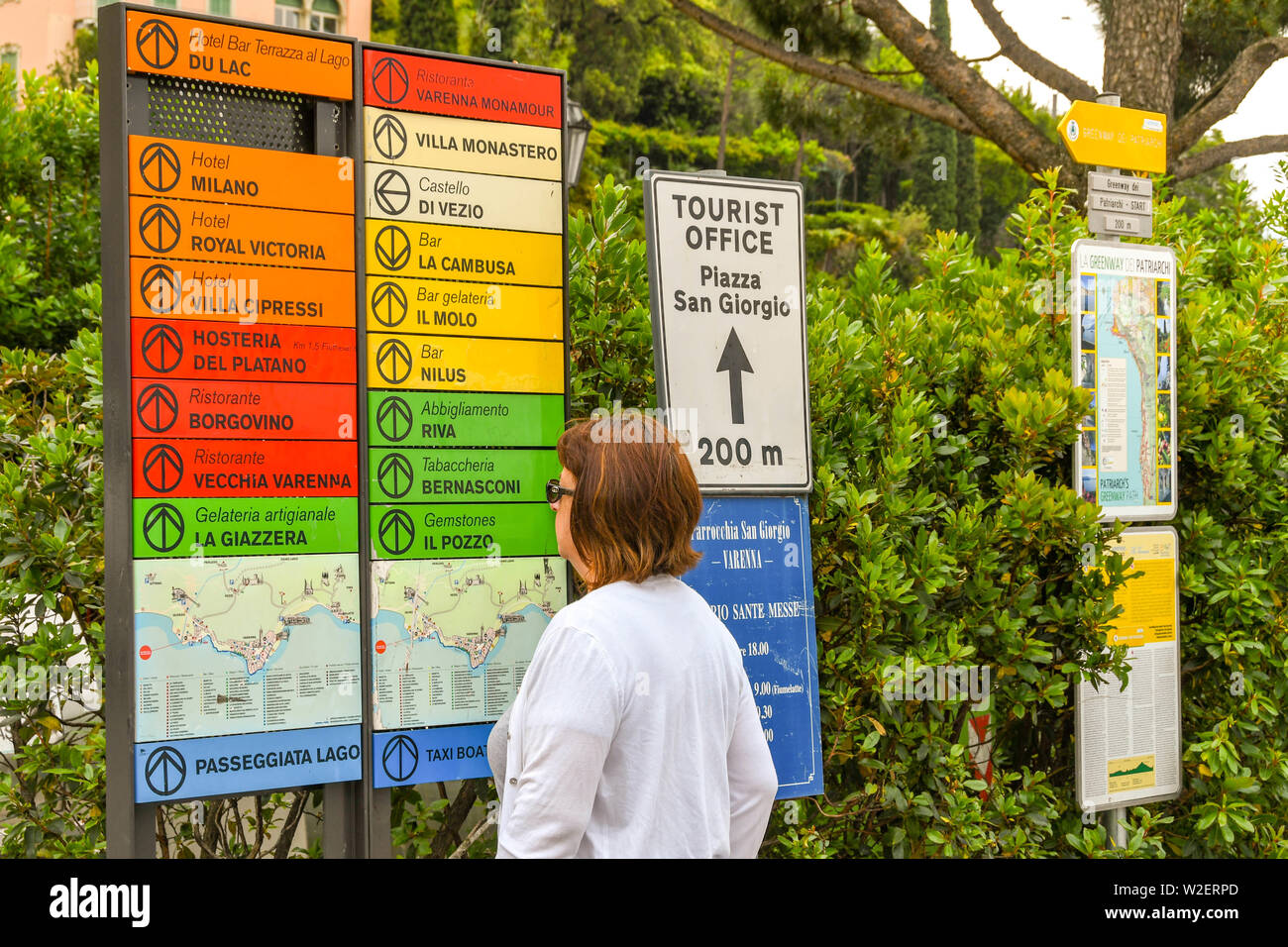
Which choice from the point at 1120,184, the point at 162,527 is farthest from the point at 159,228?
the point at 1120,184

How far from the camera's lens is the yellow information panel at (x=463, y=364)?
3379 mm

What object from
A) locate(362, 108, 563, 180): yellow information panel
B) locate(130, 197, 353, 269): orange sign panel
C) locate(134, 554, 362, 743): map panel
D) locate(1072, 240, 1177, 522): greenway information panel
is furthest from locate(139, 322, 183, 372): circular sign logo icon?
locate(1072, 240, 1177, 522): greenway information panel

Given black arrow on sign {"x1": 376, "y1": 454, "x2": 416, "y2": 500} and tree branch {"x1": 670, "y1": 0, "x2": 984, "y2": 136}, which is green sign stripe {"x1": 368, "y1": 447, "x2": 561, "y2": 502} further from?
tree branch {"x1": 670, "y1": 0, "x2": 984, "y2": 136}

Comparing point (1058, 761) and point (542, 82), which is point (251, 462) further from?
point (1058, 761)

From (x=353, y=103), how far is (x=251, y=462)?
1011mm

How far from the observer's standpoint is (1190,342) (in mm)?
4883

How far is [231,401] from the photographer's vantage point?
317 centimetres

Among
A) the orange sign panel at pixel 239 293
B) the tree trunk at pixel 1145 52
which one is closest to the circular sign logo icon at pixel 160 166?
the orange sign panel at pixel 239 293

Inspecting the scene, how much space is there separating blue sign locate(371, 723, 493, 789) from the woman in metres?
1.14

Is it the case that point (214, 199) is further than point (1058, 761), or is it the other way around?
point (1058, 761)

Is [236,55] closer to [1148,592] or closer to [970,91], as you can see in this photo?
[1148,592]

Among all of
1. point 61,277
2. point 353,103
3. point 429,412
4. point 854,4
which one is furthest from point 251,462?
point 854,4

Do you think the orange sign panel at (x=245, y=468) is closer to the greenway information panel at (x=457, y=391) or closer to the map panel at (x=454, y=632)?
the greenway information panel at (x=457, y=391)

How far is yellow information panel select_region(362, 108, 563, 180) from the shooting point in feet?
11.1
